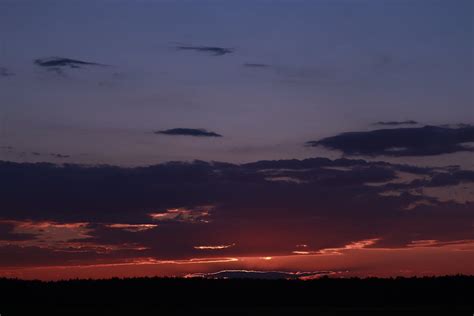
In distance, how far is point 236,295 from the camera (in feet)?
202

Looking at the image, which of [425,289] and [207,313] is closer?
[207,313]

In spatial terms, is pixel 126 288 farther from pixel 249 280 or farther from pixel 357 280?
pixel 357 280

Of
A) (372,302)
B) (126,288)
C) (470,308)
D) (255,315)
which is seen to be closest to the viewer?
(255,315)

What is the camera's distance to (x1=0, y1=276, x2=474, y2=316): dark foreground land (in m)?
54.0

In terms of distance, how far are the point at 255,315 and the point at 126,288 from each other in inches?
705

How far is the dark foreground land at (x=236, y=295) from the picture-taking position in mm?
54003

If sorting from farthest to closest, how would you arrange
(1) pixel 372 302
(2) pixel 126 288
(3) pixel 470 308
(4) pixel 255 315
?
(2) pixel 126 288 < (1) pixel 372 302 < (3) pixel 470 308 < (4) pixel 255 315

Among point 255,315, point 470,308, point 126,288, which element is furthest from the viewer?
point 126,288

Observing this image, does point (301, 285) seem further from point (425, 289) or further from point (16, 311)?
point (16, 311)

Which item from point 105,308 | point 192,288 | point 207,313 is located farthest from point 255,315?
point 192,288

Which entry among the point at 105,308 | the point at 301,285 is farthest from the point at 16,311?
the point at 301,285

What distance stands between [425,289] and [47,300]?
1068 inches

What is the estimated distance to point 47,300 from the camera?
5872cm

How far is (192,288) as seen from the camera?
6325cm
